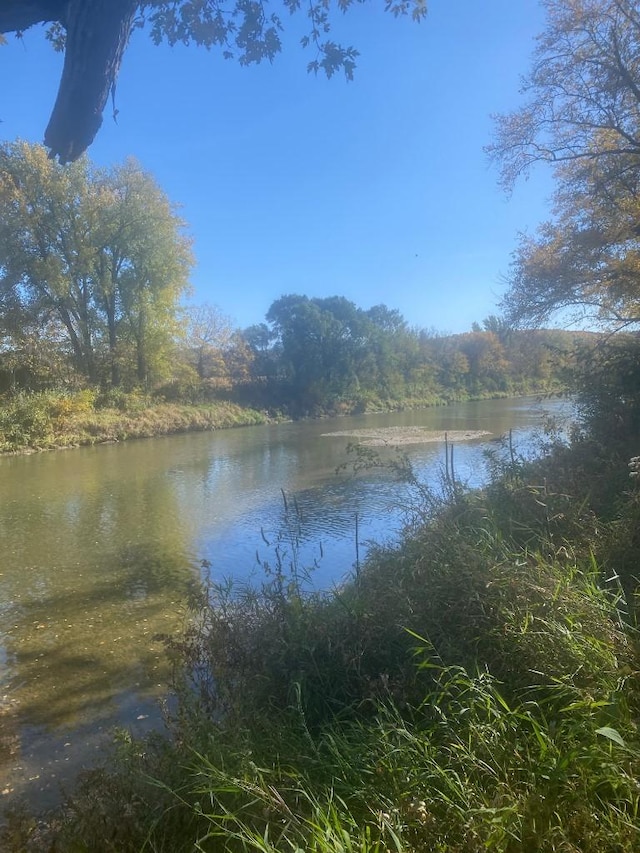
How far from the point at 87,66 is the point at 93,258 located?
3077 centimetres

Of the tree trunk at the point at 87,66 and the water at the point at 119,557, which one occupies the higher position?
the tree trunk at the point at 87,66

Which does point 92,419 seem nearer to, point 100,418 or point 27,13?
point 100,418

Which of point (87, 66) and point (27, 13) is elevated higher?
point (27, 13)

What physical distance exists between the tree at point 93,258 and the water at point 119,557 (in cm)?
1336

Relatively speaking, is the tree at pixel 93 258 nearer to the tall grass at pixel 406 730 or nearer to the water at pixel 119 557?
the water at pixel 119 557

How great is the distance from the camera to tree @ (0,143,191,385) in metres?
27.8

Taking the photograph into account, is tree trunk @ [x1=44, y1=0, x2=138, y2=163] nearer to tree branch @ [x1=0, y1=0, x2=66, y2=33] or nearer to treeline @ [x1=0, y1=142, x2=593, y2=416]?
tree branch @ [x1=0, y1=0, x2=66, y2=33]

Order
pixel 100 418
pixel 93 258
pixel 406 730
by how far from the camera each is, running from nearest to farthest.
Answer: pixel 406 730 → pixel 100 418 → pixel 93 258

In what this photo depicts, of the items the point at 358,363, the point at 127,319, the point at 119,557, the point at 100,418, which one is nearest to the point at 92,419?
the point at 100,418

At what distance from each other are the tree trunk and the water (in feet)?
11.7

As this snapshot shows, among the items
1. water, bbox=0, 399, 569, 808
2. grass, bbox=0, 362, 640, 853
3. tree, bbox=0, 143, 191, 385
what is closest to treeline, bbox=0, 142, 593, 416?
tree, bbox=0, 143, 191, 385

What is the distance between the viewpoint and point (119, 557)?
873 cm

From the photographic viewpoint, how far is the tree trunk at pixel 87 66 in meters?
2.33

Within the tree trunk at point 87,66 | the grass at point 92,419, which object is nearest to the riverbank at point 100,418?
the grass at point 92,419
